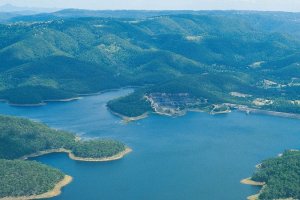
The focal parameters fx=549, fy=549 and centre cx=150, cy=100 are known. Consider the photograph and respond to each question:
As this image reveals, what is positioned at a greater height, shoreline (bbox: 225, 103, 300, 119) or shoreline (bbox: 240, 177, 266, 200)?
shoreline (bbox: 240, 177, 266, 200)

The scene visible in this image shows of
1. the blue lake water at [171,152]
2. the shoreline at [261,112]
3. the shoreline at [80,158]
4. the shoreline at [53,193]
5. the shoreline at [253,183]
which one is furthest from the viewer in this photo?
the shoreline at [261,112]

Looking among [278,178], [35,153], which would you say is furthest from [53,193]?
[278,178]

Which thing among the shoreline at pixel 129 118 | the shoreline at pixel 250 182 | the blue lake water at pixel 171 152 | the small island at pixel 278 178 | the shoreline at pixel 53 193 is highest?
the small island at pixel 278 178

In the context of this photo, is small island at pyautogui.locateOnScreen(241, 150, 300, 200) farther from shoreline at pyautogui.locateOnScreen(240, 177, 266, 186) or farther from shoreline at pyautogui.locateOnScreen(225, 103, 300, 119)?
shoreline at pyautogui.locateOnScreen(225, 103, 300, 119)

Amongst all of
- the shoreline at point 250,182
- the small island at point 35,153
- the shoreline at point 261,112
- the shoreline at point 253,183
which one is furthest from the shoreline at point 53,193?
the shoreline at point 261,112

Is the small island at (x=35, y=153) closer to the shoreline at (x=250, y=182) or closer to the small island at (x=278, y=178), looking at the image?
the shoreline at (x=250, y=182)

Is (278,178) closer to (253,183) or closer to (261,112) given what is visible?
(253,183)

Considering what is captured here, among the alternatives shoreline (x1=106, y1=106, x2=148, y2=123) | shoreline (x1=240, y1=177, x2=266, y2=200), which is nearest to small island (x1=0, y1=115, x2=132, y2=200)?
shoreline (x1=106, y1=106, x2=148, y2=123)
